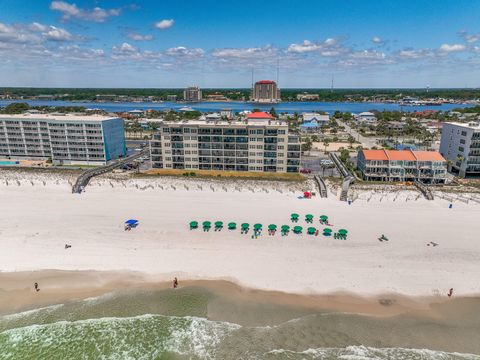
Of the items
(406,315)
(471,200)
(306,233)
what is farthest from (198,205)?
(471,200)

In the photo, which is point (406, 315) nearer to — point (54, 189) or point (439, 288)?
point (439, 288)

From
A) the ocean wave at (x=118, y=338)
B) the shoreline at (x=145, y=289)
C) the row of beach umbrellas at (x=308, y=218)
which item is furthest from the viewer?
the row of beach umbrellas at (x=308, y=218)

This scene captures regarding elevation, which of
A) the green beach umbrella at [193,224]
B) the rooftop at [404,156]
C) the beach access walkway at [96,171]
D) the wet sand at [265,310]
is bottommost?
the wet sand at [265,310]

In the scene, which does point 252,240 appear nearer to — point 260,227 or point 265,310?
point 260,227

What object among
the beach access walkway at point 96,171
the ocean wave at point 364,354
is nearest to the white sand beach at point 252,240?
the beach access walkway at point 96,171

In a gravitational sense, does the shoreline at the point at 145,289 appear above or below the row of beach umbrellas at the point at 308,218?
below

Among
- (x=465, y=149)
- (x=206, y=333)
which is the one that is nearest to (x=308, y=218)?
(x=206, y=333)

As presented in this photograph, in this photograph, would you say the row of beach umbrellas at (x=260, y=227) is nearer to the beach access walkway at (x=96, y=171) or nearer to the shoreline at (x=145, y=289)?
the shoreline at (x=145, y=289)

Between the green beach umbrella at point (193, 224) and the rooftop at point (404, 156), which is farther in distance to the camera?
the rooftop at point (404, 156)
